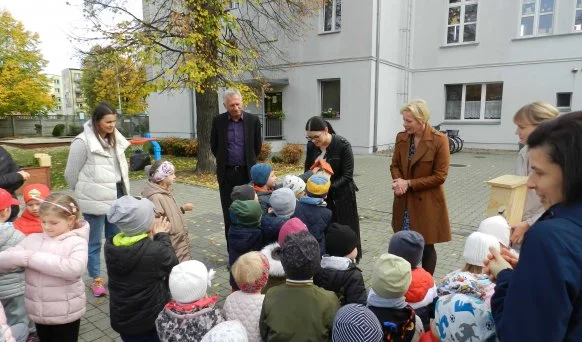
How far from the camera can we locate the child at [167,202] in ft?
10.8

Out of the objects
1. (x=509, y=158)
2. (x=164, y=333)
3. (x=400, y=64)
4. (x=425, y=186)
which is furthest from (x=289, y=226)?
(x=400, y=64)

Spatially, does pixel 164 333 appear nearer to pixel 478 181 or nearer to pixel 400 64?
pixel 478 181

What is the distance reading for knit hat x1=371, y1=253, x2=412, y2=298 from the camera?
80.0 inches

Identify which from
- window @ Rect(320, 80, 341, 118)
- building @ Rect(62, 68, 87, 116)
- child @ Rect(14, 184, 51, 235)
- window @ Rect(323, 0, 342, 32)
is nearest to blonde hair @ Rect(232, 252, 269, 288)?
child @ Rect(14, 184, 51, 235)

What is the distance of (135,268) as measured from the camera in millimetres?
2387

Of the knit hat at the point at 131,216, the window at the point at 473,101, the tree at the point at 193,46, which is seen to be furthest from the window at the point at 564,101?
the knit hat at the point at 131,216

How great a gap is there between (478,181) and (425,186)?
7767 mm

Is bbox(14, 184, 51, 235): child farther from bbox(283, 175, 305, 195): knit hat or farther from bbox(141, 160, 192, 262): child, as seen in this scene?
bbox(283, 175, 305, 195): knit hat

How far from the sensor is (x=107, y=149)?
3.84 metres

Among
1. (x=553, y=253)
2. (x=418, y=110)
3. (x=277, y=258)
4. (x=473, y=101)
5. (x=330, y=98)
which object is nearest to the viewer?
(x=553, y=253)

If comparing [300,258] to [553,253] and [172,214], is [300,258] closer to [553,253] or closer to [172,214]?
[553,253]

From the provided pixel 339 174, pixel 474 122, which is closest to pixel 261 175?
pixel 339 174

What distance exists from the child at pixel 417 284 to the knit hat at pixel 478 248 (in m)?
0.28

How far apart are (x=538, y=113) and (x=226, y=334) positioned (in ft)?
7.77
